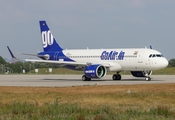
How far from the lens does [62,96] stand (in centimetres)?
2248

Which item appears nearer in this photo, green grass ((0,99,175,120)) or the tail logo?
green grass ((0,99,175,120))

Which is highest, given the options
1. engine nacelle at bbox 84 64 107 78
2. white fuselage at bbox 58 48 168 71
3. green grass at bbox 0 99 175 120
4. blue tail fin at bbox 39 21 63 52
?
blue tail fin at bbox 39 21 63 52

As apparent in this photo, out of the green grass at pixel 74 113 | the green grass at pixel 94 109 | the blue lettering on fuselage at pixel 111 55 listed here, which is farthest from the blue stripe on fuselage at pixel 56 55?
the green grass at pixel 74 113

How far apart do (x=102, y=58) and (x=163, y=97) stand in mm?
22551

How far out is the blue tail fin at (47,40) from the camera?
49.3 metres

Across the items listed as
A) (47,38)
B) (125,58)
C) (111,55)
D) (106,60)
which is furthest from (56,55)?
(125,58)

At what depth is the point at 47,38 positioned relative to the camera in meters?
50.2

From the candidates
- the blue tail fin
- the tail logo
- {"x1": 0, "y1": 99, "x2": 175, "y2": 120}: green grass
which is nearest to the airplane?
the blue tail fin

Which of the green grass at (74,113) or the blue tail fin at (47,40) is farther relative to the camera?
the blue tail fin at (47,40)

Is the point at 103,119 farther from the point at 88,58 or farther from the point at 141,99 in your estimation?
the point at 88,58

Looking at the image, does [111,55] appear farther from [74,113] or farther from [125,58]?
[74,113]

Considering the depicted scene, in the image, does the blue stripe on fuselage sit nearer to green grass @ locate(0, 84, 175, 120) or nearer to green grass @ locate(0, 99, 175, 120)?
green grass @ locate(0, 84, 175, 120)

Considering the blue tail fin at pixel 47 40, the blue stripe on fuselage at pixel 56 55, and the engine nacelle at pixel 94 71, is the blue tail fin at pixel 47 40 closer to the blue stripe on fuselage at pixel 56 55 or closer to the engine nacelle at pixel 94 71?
the blue stripe on fuselage at pixel 56 55

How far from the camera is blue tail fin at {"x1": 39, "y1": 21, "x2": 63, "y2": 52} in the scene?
162 ft
